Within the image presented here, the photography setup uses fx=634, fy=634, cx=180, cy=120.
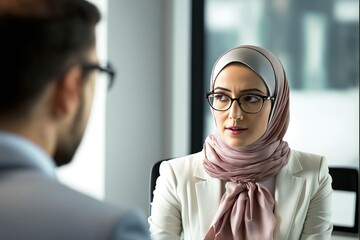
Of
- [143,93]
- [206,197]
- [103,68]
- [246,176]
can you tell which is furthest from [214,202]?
[143,93]

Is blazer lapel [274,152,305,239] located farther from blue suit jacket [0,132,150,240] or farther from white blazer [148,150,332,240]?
blue suit jacket [0,132,150,240]

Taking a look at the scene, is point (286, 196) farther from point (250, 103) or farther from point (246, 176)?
point (250, 103)

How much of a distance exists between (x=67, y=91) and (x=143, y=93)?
2932 mm

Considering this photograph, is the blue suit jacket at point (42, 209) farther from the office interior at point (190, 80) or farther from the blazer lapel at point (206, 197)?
the office interior at point (190, 80)

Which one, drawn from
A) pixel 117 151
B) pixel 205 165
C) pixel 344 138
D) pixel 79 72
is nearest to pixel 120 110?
pixel 117 151

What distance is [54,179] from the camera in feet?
2.52

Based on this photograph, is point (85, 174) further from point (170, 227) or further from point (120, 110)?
point (170, 227)

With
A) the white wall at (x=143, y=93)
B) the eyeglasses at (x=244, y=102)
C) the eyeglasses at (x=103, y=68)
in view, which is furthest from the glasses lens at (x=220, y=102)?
the white wall at (x=143, y=93)

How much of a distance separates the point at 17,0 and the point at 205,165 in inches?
56.7

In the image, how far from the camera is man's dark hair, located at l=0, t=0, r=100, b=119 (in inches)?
29.6

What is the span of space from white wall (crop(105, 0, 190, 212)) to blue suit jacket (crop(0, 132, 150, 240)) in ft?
8.85

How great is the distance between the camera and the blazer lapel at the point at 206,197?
203cm

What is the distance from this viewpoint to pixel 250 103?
77.6 inches

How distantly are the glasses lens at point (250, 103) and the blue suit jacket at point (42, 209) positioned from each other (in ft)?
4.06
